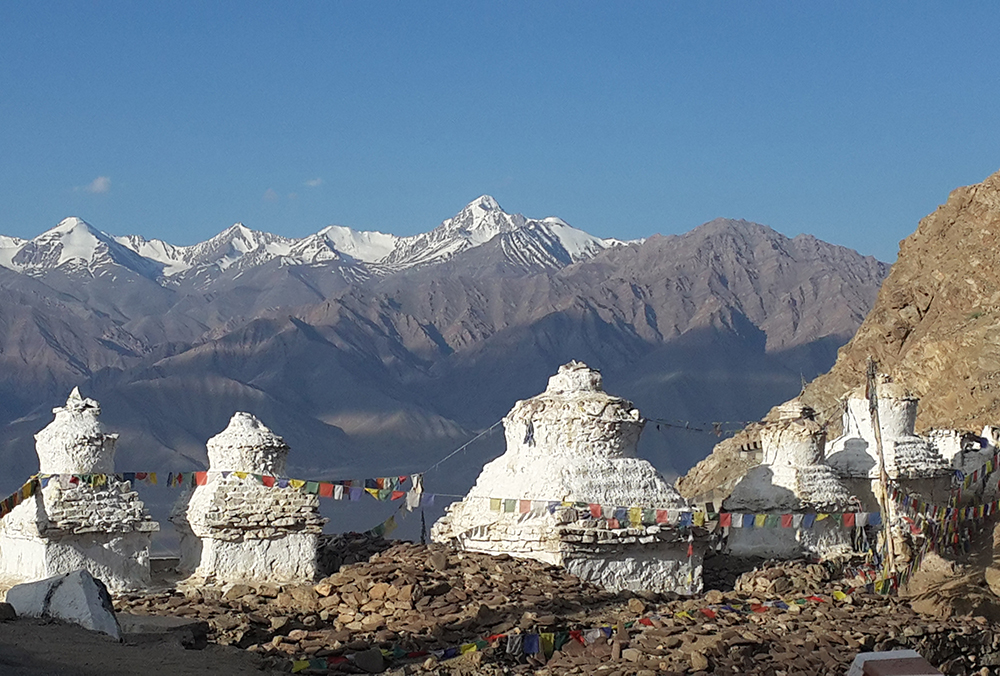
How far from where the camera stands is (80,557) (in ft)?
54.0

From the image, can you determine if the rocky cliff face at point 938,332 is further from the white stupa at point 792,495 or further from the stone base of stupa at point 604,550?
the stone base of stupa at point 604,550

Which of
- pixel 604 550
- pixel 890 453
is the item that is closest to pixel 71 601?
pixel 604 550

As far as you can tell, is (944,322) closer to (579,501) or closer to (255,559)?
(579,501)

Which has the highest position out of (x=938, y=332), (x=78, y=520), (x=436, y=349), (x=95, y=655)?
(x=436, y=349)

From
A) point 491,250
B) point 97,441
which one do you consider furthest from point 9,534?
point 491,250

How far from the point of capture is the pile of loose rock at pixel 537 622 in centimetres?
1317

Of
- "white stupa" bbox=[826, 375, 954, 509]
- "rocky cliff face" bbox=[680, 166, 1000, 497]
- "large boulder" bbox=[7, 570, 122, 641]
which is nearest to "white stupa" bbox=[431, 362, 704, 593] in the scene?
"large boulder" bbox=[7, 570, 122, 641]

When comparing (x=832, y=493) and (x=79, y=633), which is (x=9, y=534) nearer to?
(x=79, y=633)

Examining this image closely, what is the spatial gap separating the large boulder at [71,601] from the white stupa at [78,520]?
2251 mm

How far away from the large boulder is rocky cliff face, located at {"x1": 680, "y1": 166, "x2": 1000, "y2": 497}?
90.3 feet

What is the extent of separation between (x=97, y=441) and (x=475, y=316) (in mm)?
129242

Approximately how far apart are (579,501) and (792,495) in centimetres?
461

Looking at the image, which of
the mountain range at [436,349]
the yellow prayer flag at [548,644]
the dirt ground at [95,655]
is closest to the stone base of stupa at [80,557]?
the dirt ground at [95,655]

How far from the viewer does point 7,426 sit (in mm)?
105750
